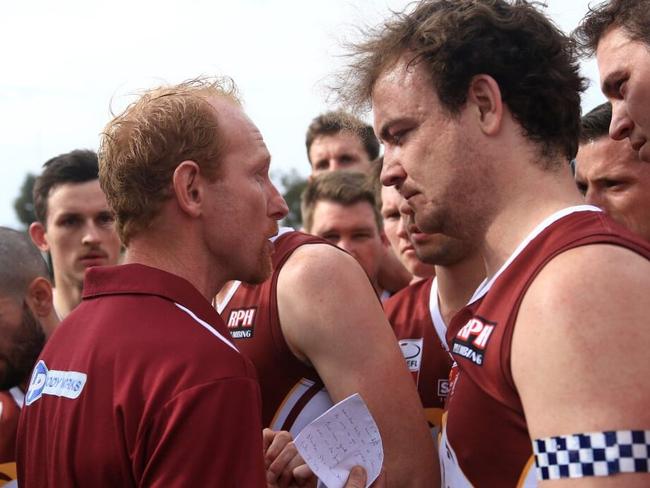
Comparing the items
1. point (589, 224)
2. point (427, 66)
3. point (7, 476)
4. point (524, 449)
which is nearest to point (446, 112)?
point (427, 66)

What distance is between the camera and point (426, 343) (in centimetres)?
387

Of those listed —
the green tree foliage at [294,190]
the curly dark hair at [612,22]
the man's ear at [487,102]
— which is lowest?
the green tree foliage at [294,190]

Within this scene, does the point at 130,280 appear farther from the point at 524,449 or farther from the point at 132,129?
the point at 524,449

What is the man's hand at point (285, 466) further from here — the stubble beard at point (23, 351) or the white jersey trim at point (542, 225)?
the stubble beard at point (23, 351)

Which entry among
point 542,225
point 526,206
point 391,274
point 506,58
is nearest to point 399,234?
point 391,274

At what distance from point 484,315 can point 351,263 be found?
109 centimetres

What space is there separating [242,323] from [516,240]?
1.35m

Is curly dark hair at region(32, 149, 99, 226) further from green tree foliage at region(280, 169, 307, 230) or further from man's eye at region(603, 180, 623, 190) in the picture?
green tree foliage at region(280, 169, 307, 230)

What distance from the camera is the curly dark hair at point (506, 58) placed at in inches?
88.7

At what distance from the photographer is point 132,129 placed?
2.54m

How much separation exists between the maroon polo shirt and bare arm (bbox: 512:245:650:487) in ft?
2.37

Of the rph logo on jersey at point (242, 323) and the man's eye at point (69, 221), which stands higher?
the man's eye at point (69, 221)

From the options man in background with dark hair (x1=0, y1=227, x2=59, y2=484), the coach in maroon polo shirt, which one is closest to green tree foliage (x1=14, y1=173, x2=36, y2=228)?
man in background with dark hair (x1=0, y1=227, x2=59, y2=484)

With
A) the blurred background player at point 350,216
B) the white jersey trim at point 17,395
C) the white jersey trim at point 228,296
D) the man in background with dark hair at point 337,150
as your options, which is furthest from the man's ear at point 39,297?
the man in background with dark hair at point 337,150
